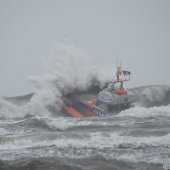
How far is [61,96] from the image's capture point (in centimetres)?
3167

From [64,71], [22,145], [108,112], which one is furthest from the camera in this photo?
[64,71]

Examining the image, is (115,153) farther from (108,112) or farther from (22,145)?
(108,112)

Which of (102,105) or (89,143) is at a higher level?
(102,105)

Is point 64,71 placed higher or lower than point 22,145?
higher

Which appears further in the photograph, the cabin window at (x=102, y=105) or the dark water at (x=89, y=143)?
the cabin window at (x=102, y=105)

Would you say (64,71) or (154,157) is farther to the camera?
(64,71)

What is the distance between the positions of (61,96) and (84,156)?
19.3 m

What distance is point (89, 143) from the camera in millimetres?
14531

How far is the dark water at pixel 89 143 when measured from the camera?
38.0ft

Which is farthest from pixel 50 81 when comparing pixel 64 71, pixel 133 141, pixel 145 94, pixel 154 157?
pixel 154 157

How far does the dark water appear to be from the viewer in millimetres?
11594

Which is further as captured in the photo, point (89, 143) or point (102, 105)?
point (102, 105)

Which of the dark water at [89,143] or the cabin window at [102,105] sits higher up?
the cabin window at [102,105]

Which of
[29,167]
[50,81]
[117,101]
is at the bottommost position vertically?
[29,167]
